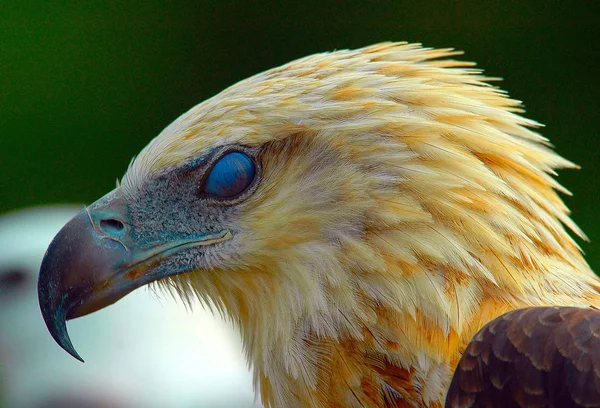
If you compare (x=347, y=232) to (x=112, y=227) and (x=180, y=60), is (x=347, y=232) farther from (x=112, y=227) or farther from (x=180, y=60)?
(x=180, y=60)

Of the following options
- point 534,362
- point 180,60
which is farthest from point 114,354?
point 534,362

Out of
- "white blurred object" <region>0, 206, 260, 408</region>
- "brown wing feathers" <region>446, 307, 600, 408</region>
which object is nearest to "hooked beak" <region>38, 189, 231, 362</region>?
"brown wing feathers" <region>446, 307, 600, 408</region>

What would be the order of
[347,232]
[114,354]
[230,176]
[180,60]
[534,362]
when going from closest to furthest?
[534,362] < [347,232] < [230,176] < [114,354] < [180,60]

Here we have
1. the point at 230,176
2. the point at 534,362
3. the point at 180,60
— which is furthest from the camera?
the point at 180,60

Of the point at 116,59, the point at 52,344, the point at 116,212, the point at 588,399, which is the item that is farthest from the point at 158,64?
the point at 588,399

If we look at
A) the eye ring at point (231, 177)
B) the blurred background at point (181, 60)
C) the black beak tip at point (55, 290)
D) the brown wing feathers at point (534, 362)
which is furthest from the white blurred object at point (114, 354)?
the brown wing feathers at point (534, 362)

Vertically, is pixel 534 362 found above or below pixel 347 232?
below

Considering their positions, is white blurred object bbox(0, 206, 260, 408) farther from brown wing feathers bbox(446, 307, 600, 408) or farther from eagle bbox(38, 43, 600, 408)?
brown wing feathers bbox(446, 307, 600, 408)
